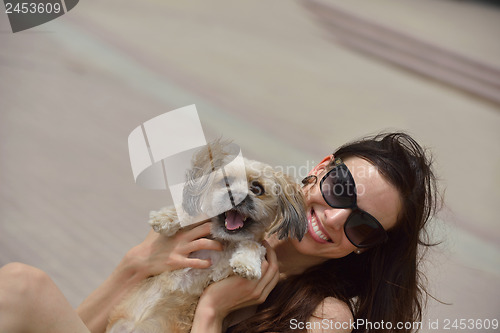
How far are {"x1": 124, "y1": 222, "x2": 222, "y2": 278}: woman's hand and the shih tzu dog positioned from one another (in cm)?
2

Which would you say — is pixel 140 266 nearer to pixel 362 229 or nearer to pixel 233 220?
pixel 233 220

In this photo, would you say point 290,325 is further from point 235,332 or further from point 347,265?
point 347,265

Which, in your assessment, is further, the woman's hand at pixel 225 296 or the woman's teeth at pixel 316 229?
the woman's teeth at pixel 316 229

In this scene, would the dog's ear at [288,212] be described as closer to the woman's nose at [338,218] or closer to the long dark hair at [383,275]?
the woman's nose at [338,218]

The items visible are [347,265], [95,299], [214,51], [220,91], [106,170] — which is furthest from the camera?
[214,51]

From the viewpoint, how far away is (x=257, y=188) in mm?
1226

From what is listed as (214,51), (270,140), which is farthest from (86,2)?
(270,140)

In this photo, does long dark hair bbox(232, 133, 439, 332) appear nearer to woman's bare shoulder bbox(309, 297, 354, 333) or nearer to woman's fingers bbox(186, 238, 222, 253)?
woman's bare shoulder bbox(309, 297, 354, 333)

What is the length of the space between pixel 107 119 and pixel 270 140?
33.7 inches

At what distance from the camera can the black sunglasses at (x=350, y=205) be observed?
128 cm

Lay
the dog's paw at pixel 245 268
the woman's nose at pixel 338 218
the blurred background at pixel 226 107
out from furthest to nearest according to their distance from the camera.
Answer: the blurred background at pixel 226 107 < the woman's nose at pixel 338 218 < the dog's paw at pixel 245 268

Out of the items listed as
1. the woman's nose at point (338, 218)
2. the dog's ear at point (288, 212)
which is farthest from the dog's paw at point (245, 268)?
the woman's nose at point (338, 218)

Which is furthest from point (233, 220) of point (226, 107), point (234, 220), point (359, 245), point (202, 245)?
point (226, 107)

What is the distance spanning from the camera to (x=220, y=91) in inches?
108
